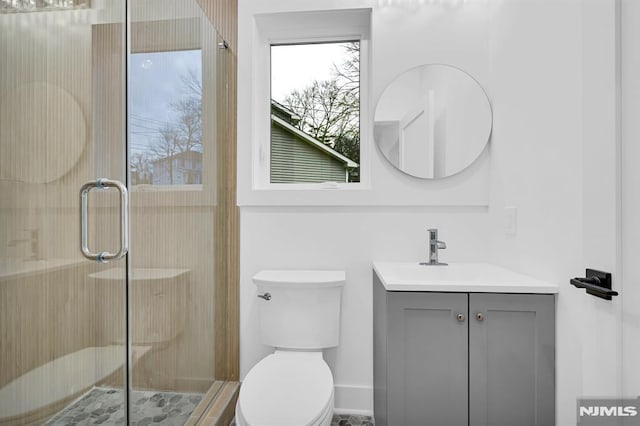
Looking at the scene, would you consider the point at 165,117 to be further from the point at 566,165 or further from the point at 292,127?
the point at 566,165

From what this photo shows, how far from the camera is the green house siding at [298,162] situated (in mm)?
2051

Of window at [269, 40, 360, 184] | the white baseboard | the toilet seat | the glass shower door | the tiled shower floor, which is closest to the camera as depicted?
the glass shower door

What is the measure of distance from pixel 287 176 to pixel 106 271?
1.15 metres

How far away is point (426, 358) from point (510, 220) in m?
0.74

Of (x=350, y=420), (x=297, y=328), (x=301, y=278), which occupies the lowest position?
(x=350, y=420)

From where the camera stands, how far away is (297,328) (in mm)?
1650

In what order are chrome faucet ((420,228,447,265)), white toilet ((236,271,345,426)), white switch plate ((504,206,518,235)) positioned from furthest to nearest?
chrome faucet ((420,228,447,265)) < white switch plate ((504,206,518,235)) < white toilet ((236,271,345,426))

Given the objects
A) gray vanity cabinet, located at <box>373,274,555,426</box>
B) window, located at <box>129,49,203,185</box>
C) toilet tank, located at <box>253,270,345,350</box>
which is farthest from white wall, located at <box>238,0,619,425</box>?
window, located at <box>129,49,203,185</box>

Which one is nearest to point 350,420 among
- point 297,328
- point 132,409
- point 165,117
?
point 297,328

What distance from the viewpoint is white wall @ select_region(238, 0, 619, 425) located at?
1280 mm

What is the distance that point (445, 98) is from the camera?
6.04 feet

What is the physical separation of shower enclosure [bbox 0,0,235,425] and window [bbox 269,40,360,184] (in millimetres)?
549

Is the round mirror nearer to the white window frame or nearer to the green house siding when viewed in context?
the white window frame

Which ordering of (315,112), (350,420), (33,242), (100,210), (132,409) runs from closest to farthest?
(33,242) < (100,210) < (132,409) < (350,420) < (315,112)
